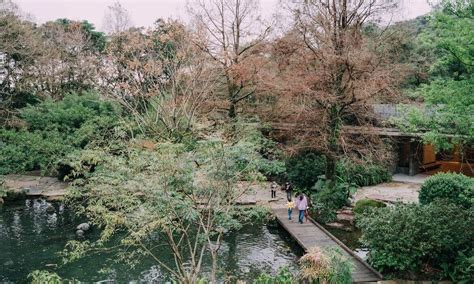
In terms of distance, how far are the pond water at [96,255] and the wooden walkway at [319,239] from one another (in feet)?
1.35

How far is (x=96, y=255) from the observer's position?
1534 centimetres

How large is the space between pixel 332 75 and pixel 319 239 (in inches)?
280

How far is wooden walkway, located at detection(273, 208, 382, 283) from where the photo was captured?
12438mm

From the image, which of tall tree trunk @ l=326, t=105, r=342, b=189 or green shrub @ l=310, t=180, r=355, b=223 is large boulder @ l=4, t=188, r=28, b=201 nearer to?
green shrub @ l=310, t=180, r=355, b=223

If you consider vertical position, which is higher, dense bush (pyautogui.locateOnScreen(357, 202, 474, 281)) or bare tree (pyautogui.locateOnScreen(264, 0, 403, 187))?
bare tree (pyautogui.locateOnScreen(264, 0, 403, 187))

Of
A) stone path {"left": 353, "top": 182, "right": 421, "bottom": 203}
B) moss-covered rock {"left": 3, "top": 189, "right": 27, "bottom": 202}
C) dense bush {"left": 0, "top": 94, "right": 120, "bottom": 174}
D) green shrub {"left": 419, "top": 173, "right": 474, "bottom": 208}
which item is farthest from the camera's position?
moss-covered rock {"left": 3, "top": 189, "right": 27, "bottom": 202}

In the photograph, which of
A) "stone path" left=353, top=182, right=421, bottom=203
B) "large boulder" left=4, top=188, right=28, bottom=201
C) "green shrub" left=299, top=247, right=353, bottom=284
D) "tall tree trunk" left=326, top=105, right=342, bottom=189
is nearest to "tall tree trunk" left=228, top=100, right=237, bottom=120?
"tall tree trunk" left=326, top=105, right=342, bottom=189

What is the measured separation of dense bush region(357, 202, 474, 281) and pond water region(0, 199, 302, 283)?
3.17 m

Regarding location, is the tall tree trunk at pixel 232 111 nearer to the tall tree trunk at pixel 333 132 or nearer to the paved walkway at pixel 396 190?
the tall tree trunk at pixel 333 132

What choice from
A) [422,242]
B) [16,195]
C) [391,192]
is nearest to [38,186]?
[16,195]

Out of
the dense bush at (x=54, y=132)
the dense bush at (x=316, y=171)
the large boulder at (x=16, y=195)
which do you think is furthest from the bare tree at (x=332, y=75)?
the large boulder at (x=16, y=195)

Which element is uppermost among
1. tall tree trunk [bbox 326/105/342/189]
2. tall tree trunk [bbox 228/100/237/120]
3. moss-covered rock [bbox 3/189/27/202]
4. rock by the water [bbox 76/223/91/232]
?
tall tree trunk [bbox 228/100/237/120]

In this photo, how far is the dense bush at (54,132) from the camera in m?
21.1

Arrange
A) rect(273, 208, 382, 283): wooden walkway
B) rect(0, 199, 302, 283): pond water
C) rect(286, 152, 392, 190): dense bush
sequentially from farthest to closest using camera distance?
rect(286, 152, 392, 190): dense bush, rect(0, 199, 302, 283): pond water, rect(273, 208, 382, 283): wooden walkway
